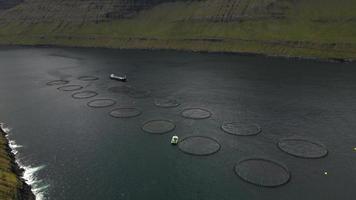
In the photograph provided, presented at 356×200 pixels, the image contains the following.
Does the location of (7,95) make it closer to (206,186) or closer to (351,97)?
(206,186)

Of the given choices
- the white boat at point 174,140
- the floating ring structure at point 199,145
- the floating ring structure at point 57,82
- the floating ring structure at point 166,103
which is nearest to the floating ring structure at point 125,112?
the floating ring structure at point 166,103

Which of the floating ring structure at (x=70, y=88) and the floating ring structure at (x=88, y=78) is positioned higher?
the floating ring structure at (x=88, y=78)

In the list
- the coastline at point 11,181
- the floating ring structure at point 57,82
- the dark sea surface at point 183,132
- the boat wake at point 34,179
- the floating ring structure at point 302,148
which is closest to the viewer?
the coastline at point 11,181

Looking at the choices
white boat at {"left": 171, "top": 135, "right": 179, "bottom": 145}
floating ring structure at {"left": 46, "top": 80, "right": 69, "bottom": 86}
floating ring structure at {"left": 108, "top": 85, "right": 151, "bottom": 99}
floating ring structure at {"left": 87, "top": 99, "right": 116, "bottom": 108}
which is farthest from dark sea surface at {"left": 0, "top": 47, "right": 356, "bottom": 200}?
floating ring structure at {"left": 46, "top": 80, "right": 69, "bottom": 86}

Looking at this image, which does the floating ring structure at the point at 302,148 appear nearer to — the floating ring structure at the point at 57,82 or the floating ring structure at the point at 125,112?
the floating ring structure at the point at 125,112

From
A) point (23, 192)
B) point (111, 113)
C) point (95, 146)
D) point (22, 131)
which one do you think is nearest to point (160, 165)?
point (95, 146)

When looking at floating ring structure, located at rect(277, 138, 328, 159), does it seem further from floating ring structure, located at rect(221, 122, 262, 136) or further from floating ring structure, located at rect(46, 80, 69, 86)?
floating ring structure, located at rect(46, 80, 69, 86)
